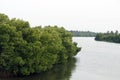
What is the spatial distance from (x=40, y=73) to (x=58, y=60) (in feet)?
36.4

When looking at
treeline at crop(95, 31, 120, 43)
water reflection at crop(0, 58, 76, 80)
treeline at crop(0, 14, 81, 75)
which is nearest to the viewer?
treeline at crop(0, 14, 81, 75)

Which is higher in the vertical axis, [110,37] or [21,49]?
[21,49]

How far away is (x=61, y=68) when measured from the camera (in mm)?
57031

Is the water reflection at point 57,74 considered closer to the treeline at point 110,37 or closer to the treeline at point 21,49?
the treeline at point 21,49

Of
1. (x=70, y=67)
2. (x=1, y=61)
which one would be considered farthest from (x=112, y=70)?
(x=1, y=61)

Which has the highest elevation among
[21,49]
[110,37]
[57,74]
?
[21,49]

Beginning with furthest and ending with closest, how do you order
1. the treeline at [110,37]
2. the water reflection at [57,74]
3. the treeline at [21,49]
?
the treeline at [110,37], the water reflection at [57,74], the treeline at [21,49]

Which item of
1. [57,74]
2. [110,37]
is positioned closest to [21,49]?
[57,74]

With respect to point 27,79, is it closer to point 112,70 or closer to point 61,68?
point 61,68

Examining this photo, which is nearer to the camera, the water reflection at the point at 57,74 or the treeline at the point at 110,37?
the water reflection at the point at 57,74

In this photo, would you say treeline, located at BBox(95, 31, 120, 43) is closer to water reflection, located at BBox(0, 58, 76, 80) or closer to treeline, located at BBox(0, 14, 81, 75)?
water reflection, located at BBox(0, 58, 76, 80)

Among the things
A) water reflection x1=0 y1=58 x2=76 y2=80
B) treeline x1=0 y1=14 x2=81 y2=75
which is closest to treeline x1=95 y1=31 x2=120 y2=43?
water reflection x1=0 y1=58 x2=76 y2=80

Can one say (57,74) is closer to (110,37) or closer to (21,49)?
(21,49)

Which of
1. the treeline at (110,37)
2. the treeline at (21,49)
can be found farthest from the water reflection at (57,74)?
the treeline at (110,37)
